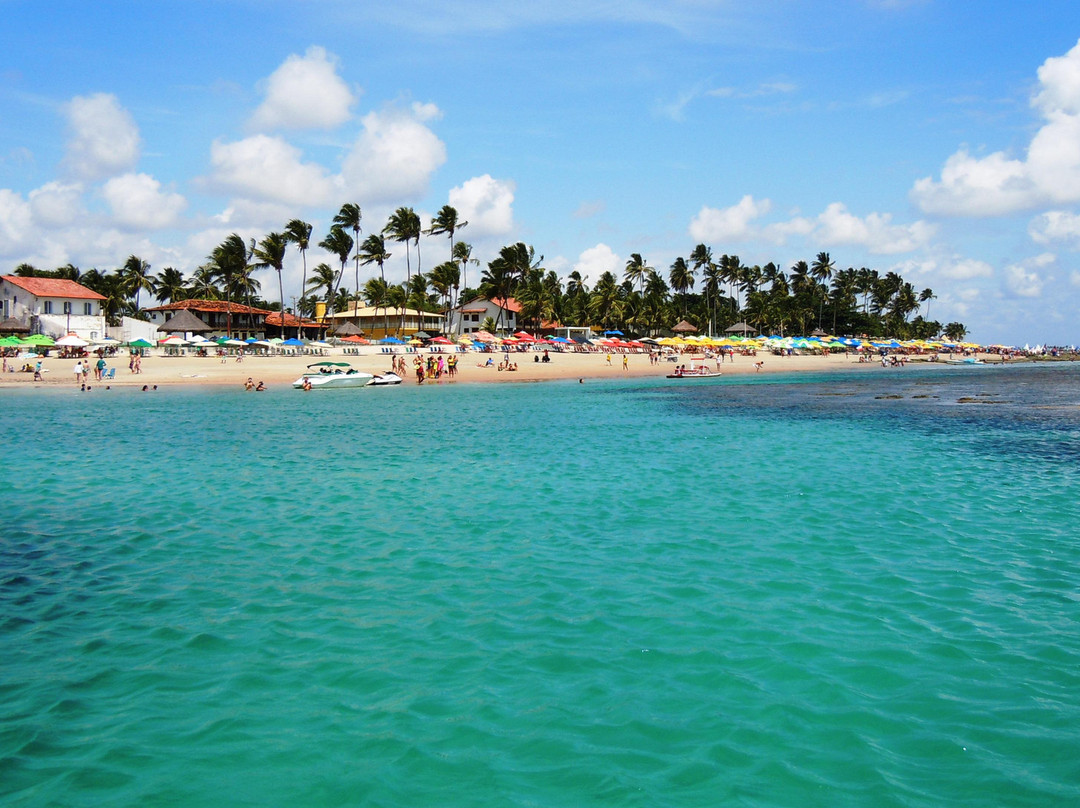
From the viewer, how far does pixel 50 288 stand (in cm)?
6900

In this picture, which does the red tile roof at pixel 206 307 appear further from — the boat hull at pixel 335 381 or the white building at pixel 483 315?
the boat hull at pixel 335 381

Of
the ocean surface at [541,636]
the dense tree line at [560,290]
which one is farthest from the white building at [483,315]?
the ocean surface at [541,636]

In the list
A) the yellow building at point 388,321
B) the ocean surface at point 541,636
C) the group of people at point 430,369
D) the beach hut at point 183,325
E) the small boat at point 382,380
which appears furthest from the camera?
the yellow building at point 388,321

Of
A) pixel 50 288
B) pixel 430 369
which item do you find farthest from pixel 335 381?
pixel 50 288

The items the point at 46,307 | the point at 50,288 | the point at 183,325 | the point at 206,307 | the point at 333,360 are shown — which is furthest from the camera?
the point at 206,307

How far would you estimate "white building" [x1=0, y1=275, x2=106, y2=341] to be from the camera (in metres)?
67.2

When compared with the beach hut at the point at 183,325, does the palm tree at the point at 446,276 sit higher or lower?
higher

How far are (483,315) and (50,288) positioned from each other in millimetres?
51094

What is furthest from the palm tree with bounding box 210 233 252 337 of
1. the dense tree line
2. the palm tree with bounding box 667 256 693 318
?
the palm tree with bounding box 667 256 693 318

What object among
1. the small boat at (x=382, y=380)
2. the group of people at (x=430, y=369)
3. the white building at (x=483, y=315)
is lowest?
the small boat at (x=382, y=380)

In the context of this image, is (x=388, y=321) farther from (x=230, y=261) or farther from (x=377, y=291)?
(x=230, y=261)

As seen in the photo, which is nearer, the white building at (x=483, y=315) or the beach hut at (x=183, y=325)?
the beach hut at (x=183, y=325)

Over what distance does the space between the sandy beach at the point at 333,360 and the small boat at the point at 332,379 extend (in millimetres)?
2567

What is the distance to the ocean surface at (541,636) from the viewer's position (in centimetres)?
579
